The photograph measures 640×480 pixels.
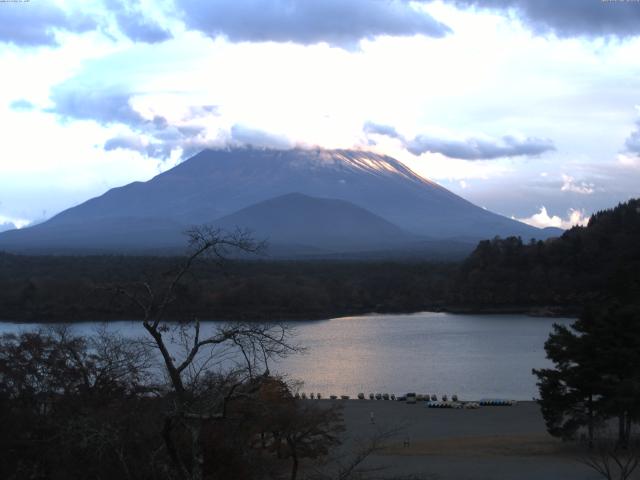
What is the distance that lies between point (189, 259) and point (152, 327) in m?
0.36

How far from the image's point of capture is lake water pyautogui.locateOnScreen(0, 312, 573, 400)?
23.5 m

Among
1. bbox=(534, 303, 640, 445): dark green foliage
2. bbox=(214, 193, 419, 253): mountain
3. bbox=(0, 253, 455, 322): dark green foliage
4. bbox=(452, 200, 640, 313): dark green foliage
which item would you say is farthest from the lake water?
bbox=(214, 193, 419, 253): mountain

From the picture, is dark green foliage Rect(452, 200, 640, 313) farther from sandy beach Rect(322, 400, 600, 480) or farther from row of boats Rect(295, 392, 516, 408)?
sandy beach Rect(322, 400, 600, 480)

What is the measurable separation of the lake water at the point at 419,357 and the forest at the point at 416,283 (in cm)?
587

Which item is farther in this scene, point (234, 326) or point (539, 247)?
point (539, 247)

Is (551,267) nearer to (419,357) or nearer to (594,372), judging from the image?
(419,357)

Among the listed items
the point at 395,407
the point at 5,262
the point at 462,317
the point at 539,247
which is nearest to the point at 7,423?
the point at 395,407

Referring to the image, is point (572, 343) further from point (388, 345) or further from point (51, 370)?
point (388, 345)

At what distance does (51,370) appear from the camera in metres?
9.49

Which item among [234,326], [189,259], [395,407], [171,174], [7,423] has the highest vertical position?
[171,174]

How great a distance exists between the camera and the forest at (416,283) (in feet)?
153

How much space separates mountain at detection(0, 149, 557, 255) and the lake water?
112375 millimetres

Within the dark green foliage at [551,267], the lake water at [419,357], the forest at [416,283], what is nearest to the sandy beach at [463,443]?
the lake water at [419,357]

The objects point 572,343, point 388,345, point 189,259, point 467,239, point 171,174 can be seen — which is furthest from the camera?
point 171,174
